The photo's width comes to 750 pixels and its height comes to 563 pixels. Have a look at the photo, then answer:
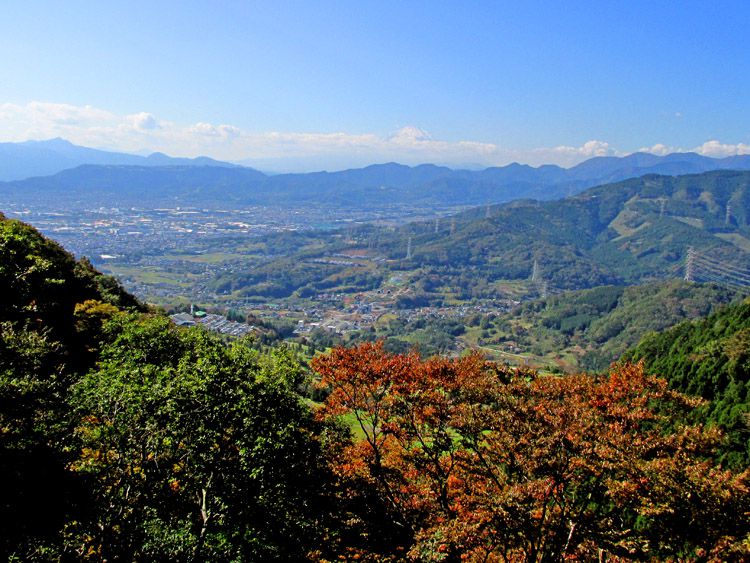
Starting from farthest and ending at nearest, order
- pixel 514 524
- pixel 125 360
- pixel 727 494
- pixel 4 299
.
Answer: pixel 125 360
pixel 4 299
pixel 514 524
pixel 727 494

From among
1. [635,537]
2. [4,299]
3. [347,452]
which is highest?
[4,299]

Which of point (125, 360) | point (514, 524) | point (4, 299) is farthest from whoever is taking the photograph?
point (125, 360)

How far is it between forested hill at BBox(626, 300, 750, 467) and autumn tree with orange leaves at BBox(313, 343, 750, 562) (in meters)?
7.29

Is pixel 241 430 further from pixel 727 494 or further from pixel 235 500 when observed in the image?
pixel 727 494

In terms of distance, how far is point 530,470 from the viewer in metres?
11.4

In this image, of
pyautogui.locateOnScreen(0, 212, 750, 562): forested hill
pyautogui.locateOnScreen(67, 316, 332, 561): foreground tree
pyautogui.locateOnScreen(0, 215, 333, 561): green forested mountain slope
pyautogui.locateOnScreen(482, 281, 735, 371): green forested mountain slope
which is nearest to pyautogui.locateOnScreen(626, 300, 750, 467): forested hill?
pyautogui.locateOnScreen(0, 212, 750, 562): forested hill

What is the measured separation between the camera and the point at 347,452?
18438 mm

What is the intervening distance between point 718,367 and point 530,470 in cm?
3042

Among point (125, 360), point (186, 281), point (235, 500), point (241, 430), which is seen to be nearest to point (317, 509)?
point (235, 500)

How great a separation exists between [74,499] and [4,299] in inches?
245

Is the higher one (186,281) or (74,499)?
(74,499)

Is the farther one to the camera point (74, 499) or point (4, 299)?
point (4, 299)

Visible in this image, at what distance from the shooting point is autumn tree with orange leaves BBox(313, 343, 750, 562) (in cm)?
1057

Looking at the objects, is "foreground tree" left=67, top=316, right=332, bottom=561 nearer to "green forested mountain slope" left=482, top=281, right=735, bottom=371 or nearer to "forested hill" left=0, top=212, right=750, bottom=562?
"forested hill" left=0, top=212, right=750, bottom=562
